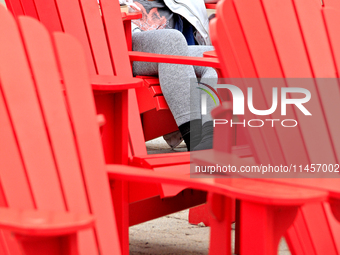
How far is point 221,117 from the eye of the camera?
1.16m

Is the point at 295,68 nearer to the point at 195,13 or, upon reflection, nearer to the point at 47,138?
the point at 47,138

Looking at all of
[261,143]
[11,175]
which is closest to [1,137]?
[11,175]

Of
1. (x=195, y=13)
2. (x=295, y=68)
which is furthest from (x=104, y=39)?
(x=195, y=13)

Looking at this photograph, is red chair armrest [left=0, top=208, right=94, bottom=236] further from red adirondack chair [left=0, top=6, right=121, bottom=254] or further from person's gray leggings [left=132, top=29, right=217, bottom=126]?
person's gray leggings [left=132, top=29, right=217, bottom=126]

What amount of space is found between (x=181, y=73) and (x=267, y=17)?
1.10 metres

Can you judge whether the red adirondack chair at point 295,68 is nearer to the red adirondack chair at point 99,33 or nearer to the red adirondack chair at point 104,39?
the red adirondack chair at point 104,39

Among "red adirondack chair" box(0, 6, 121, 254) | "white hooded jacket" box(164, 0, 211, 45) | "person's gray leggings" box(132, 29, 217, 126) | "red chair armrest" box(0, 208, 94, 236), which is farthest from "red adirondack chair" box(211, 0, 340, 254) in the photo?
"white hooded jacket" box(164, 0, 211, 45)

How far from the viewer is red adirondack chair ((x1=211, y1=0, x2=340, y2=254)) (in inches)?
50.9

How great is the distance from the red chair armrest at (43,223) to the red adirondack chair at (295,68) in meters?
0.61

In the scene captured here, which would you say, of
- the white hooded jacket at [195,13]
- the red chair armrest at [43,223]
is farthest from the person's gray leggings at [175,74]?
the red chair armrest at [43,223]

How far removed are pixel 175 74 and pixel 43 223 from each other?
71.9 inches

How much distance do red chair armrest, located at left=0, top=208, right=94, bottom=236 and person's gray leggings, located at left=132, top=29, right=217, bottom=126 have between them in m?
1.51

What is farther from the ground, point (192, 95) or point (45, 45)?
point (45, 45)

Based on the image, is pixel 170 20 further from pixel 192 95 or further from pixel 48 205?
pixel 48 205
